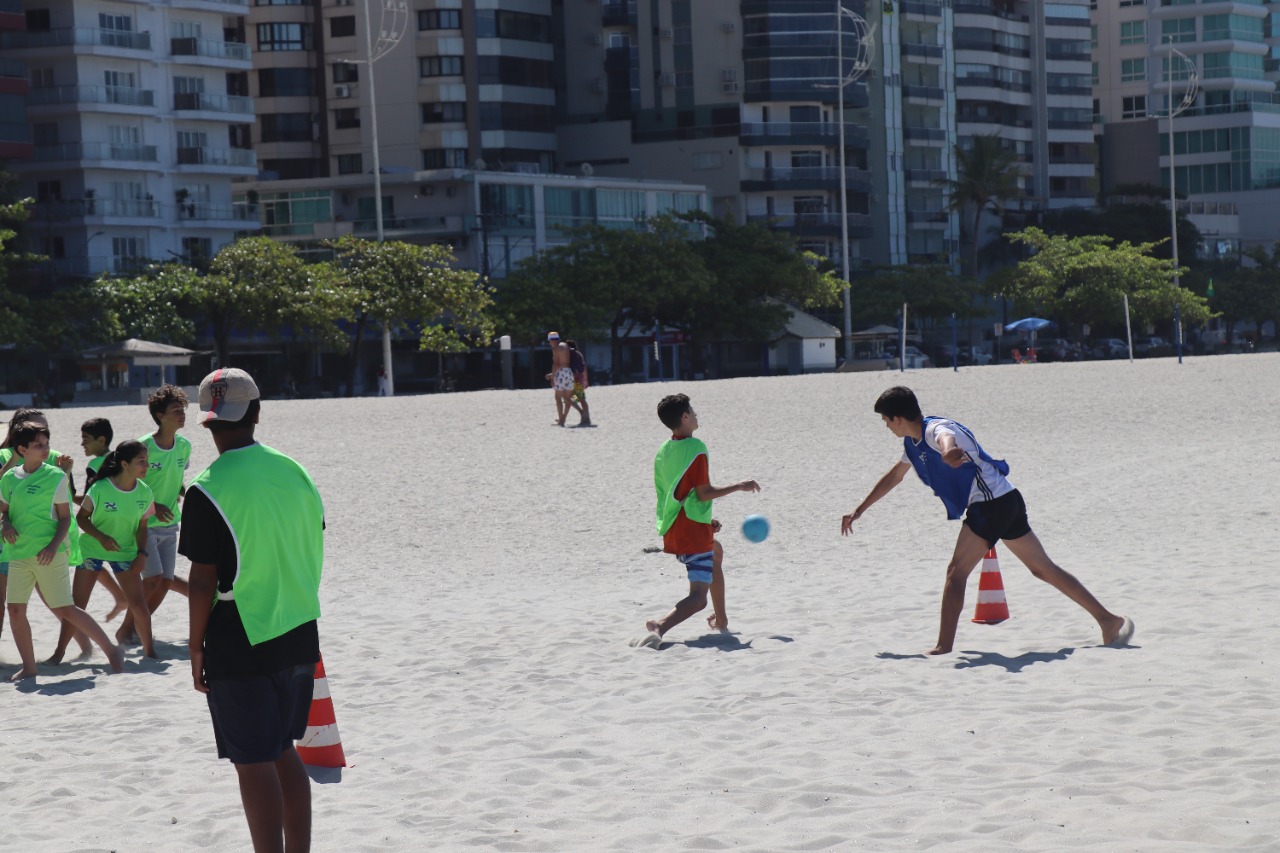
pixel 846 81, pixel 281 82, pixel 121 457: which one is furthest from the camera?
pixel 281 82

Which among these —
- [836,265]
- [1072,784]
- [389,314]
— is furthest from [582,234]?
[1072,784]

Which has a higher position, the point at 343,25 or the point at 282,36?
the point at 343,25

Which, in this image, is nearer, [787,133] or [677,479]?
[677,479]

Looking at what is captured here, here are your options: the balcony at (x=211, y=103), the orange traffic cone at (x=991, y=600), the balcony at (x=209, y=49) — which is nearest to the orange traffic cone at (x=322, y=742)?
the orange traffic cone at (x=991, y=600)

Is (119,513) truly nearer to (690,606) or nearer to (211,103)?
(690,606)

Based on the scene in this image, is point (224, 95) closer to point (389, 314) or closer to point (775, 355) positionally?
point (389, 314)

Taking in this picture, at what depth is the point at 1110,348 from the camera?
77500mm

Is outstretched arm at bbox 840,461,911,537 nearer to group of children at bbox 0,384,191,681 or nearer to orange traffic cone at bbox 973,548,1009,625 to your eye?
orange traffic cone at bbox 973,548,1009,625

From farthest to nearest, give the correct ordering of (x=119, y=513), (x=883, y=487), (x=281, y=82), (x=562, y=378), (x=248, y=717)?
(x=281, y=82)
(x=562, y=378)
(x=119, y=513)
(x=883, y=487)
(x=248, y=717)

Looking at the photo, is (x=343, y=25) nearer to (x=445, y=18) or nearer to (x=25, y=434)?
(x=445, y=18)

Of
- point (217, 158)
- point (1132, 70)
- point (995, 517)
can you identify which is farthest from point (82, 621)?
point (1132, 70)

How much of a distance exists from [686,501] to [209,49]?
62.5 metres

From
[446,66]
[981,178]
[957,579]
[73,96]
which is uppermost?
[446,66]

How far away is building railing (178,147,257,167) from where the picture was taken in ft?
218
